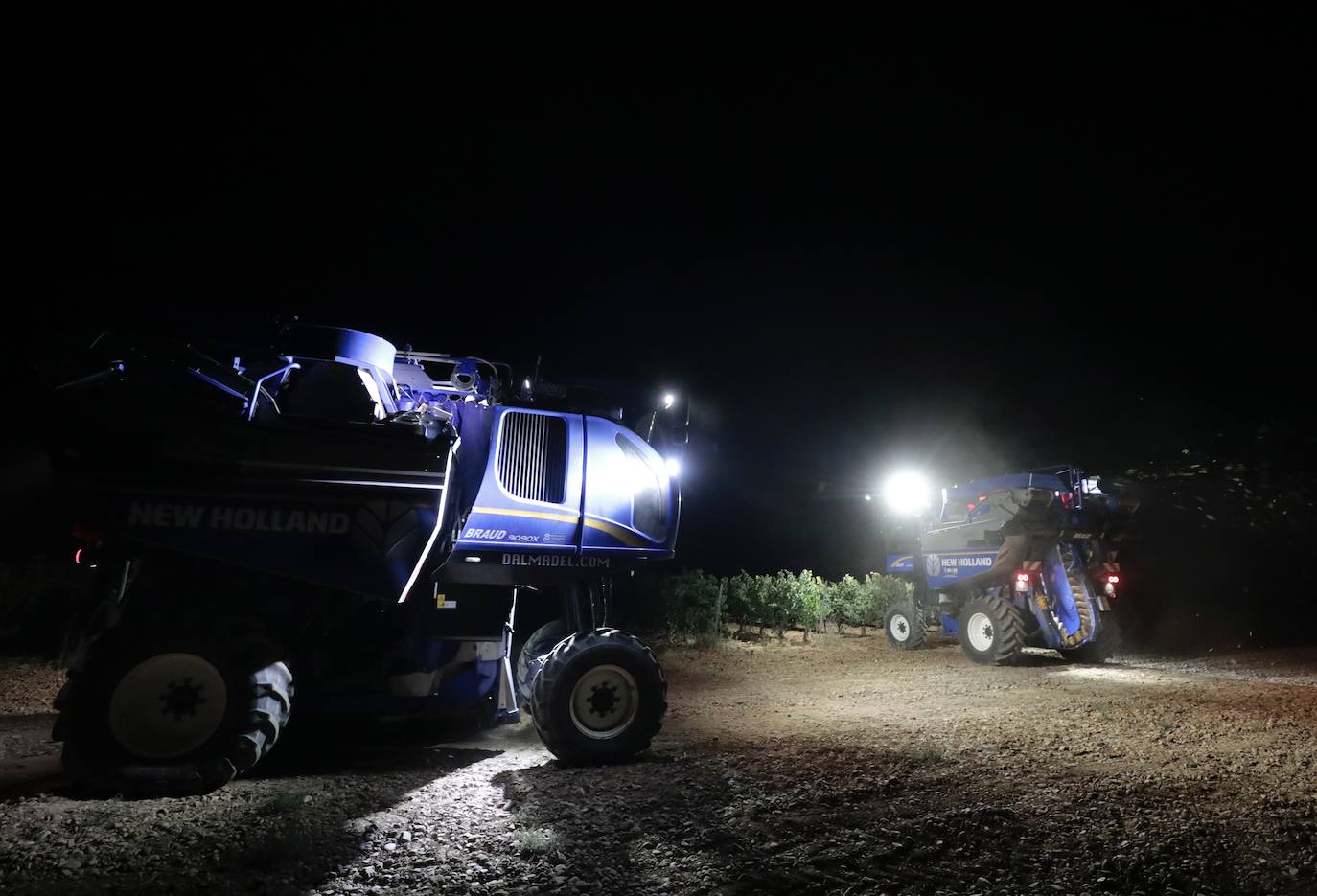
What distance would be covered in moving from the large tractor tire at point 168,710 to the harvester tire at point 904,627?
13.1 m

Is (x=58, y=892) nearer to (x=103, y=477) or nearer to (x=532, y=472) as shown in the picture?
(x=103, y=477)

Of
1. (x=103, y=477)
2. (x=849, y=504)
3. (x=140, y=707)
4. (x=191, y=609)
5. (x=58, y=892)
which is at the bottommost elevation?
(x=58, y=892)

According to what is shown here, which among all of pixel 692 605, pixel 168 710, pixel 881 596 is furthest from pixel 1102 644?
pixel 168 710

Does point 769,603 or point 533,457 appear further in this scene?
point 769,603

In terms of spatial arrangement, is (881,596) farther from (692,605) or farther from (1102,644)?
(1102,644)

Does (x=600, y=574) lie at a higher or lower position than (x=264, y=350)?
lower

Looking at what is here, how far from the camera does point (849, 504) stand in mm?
39062

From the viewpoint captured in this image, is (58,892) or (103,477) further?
(103,477)

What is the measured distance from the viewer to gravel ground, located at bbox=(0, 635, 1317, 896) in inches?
142

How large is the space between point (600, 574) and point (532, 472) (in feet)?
3.68

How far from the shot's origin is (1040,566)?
12812 mm

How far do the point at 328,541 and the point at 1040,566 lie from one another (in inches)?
462

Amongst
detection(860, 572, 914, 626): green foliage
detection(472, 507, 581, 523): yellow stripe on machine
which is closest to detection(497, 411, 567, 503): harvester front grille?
detection(472, 507, 581, 523): yellow stripe on machine

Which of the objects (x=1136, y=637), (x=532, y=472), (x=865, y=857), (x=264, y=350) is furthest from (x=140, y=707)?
(x=1136, y=637)
